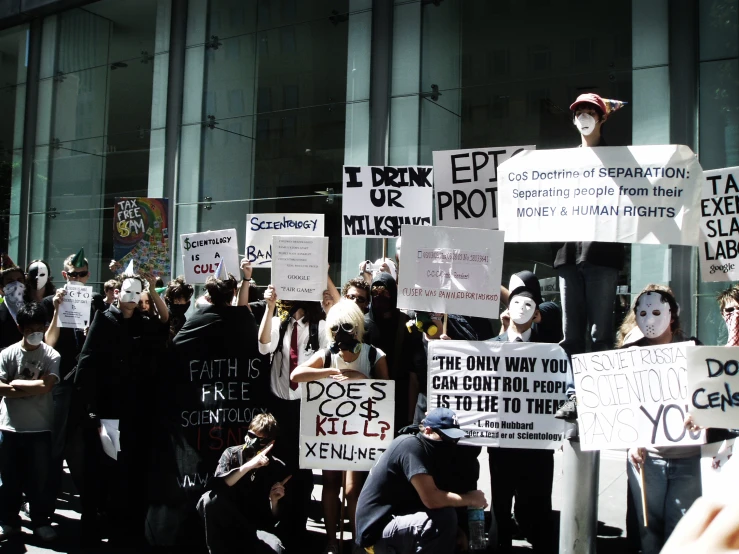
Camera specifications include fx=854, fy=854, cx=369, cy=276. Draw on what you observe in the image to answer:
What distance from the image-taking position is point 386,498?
5.06 metres

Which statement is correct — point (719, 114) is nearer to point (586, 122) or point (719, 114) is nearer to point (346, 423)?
point (586, 122)

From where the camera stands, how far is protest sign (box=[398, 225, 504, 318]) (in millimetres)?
5672

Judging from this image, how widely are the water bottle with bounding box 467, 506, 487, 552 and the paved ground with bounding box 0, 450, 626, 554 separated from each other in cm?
87

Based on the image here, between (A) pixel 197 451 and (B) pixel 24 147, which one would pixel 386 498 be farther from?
(B) pixel 24 147

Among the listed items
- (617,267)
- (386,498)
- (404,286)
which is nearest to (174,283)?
(404,286)

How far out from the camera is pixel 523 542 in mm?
6176

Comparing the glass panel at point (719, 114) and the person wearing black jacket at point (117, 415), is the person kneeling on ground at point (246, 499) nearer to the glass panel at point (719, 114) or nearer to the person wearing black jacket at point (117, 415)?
the person wearing black jacket at point (117, 415)

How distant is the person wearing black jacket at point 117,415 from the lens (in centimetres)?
629

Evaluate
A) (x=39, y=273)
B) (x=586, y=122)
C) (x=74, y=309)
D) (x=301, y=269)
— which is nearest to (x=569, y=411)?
(x=586, y=122)

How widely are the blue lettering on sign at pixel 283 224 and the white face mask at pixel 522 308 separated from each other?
2054mm

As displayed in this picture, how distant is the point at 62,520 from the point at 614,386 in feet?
15.3

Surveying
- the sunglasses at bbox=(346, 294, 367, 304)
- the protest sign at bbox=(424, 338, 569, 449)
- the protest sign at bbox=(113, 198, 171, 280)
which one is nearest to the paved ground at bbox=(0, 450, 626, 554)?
the protest sign at bbox=(424, 338, 569, 449)

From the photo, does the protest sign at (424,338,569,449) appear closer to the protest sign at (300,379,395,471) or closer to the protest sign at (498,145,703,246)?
the protest sign at (300,379,395,471)

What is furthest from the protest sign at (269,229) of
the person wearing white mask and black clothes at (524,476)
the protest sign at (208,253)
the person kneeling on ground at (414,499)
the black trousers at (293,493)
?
the person kneeling on ground at (414,499)
